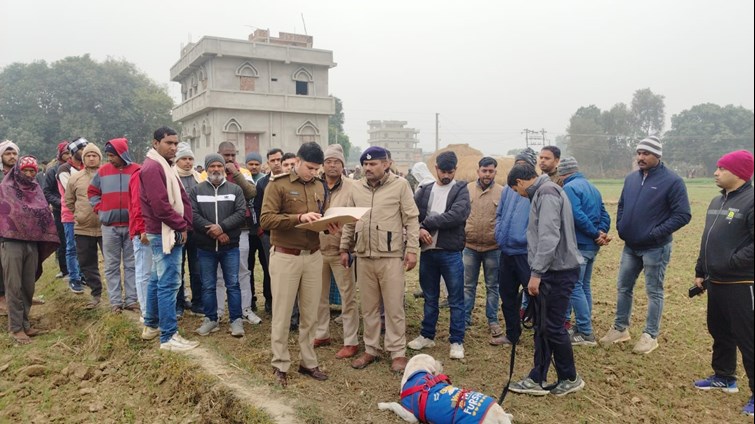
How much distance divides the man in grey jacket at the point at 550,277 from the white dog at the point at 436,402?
93 centimetres

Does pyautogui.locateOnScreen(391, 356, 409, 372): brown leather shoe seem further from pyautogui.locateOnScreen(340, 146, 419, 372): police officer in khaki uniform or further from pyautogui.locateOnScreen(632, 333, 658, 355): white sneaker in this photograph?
pyautogui.locateOnScreen(632, 333, 658, 355): white sneaker

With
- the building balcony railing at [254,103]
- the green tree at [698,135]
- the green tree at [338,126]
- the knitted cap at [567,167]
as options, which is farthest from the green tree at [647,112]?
the knitted cap at [567,167]

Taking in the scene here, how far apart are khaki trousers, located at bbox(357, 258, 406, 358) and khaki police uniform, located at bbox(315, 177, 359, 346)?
0.34 metres

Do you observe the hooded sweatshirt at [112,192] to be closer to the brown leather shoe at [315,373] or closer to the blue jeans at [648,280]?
the brown leather shoe at [315,373]

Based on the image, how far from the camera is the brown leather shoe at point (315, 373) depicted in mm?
4336

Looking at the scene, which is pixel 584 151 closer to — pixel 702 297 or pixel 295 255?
pixel 702 297

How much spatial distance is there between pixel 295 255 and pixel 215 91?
90.4ft

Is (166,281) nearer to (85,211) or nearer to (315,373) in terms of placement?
(315,373)

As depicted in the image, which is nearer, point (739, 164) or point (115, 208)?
point (739, 164)

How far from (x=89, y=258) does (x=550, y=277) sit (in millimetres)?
5808

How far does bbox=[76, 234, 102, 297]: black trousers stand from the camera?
6.38m

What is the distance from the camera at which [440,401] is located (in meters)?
3.43

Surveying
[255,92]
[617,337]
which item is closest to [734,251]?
[617,337]

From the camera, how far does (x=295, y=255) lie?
4.17 metres
